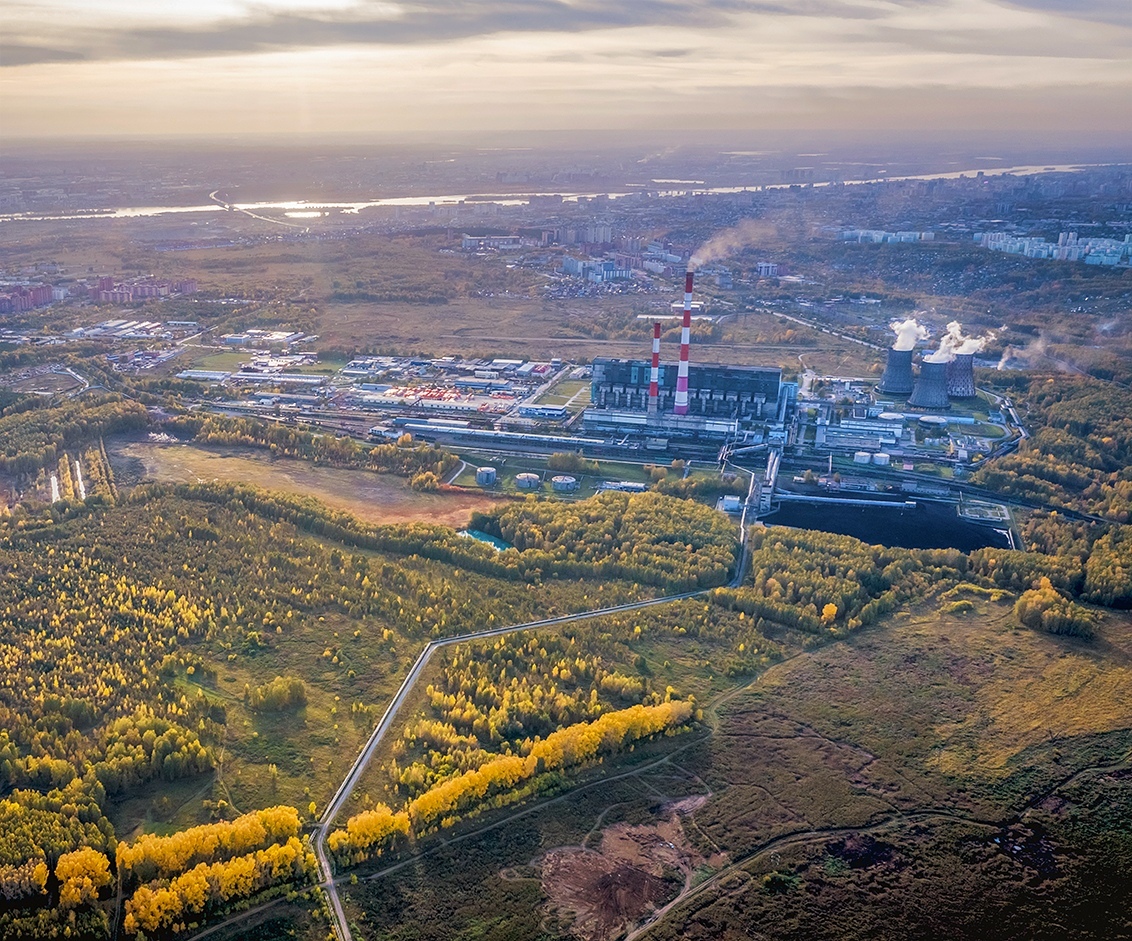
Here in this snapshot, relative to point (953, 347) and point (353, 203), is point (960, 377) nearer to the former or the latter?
point (953, 347)

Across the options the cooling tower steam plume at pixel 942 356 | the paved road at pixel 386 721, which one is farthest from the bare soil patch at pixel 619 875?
the cooling tower steam plume at pixel 942 356

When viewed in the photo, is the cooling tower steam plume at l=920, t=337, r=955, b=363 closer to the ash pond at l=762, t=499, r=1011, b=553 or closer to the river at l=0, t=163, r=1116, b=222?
the ash pond at l=762, t=499, r=1011, b=553

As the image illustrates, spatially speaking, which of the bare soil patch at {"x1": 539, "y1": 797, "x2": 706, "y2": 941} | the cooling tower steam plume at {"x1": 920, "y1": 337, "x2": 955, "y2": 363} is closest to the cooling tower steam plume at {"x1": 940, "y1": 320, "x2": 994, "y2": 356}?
the cooling tower steam plume at {"x1": 920, "y1": 337, "x2": 955, "y2": 363}

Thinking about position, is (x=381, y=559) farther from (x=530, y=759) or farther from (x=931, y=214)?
(x=931, y=214)

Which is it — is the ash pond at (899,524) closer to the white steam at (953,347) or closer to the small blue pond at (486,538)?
the small blue pond at (486,538)

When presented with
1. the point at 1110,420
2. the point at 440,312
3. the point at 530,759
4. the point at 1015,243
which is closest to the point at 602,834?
the point at 530,759

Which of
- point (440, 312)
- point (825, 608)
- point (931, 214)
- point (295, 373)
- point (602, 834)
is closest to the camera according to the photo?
point (602, 834)

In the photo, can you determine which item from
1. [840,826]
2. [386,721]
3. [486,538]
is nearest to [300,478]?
[486,538]
